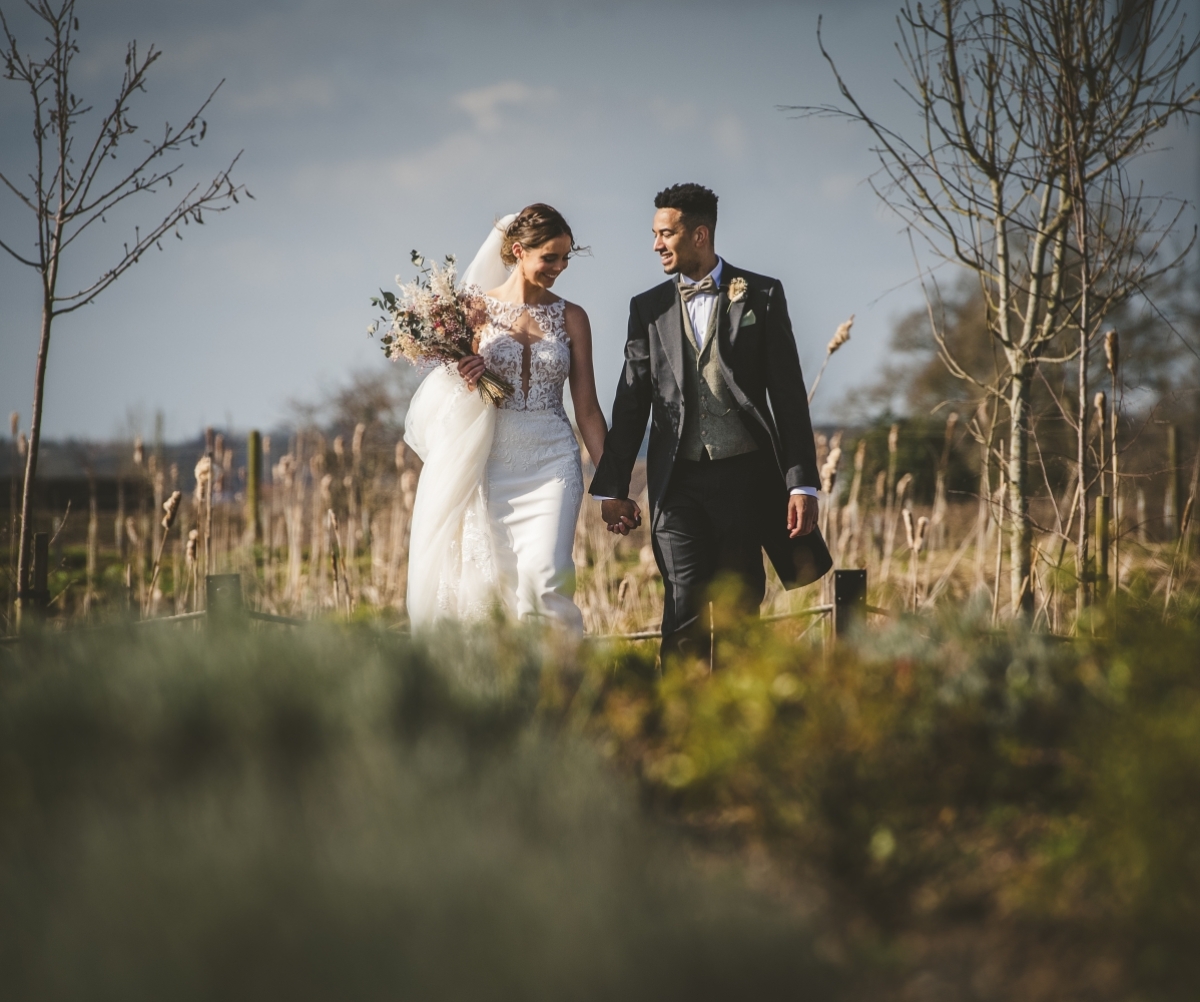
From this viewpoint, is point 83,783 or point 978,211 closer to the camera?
point 83,783

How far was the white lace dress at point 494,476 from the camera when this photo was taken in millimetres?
4164

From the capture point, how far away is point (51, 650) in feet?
8.62

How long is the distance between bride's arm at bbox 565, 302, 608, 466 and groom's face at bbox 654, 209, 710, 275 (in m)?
0.50

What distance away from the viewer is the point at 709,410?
3887 millimetres

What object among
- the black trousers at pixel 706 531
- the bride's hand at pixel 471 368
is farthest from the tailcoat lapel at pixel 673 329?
the bride's hand at pixel 471 368

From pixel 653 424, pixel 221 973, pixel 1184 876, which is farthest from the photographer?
pixel 653 424

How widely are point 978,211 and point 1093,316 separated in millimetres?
667

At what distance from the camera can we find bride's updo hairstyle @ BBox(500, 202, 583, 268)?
415cm

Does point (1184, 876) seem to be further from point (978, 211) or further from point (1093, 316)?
point (978, 211)

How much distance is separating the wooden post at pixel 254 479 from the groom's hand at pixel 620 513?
5.79 meters

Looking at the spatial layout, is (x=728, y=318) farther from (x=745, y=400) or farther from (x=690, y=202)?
(x=690, y=202)

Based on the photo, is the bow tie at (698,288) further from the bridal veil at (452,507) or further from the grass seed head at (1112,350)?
the grass seed head at (1112,350)

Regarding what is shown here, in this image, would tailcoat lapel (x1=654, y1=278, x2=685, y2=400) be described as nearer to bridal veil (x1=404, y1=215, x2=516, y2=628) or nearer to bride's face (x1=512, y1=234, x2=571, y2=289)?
bride's face (x1=512, y1=234, x2=571, y2=289)

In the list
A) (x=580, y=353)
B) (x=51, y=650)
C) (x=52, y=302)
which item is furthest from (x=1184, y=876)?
(x=52, y=302)
